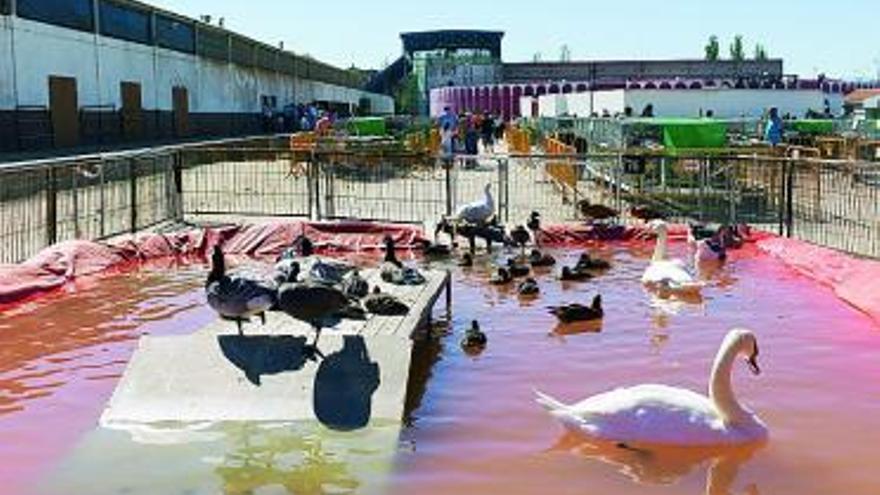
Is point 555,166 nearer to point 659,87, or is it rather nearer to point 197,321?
point 197,321

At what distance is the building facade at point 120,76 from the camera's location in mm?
35344

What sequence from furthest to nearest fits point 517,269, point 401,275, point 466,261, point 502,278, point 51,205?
point 51,205 < point 466,261 < point 517,269 < point 502,278 < point 401,275

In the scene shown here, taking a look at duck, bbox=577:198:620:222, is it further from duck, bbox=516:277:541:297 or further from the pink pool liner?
duck, bbox=516:277:541:297

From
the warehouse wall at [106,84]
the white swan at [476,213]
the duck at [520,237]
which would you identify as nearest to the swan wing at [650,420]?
the duck at [520,237]

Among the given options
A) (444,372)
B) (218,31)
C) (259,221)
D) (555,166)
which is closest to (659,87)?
(555,166)

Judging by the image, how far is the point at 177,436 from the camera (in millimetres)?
8133

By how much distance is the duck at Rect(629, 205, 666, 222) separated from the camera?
66.3 ft

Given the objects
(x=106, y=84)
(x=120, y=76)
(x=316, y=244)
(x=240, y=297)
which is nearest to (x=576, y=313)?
(x=240, y=297)

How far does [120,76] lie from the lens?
1756 inches

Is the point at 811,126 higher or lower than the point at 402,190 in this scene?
higher

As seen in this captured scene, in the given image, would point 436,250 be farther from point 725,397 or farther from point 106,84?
point 106,84

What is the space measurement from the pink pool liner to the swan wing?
16.3ft

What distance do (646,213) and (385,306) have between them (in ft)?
34.5

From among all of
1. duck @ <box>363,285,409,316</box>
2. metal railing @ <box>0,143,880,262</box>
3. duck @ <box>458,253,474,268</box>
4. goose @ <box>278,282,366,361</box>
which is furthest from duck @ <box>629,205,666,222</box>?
goose @ <box>278,282,366,361</box>
